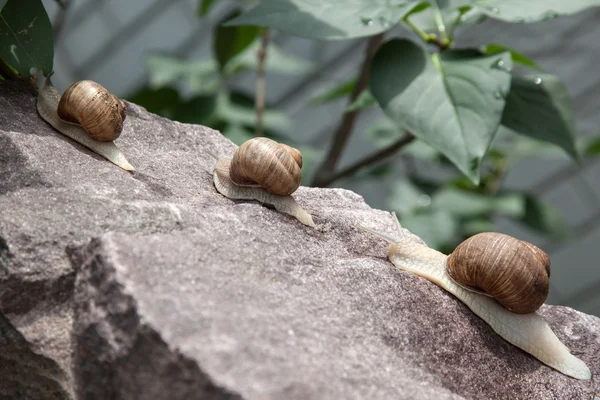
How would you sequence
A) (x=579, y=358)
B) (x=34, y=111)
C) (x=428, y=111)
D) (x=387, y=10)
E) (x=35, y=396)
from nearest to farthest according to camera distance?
1. (x=35, y=396)
2. (x=579, y=358)
3. (x=34, y=111)
4. (x=428, y=111)
5. (x=387, y=10)

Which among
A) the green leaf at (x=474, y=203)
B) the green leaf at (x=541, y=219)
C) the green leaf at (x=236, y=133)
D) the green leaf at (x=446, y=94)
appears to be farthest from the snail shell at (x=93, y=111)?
the green leaf at (x=541, y=219)

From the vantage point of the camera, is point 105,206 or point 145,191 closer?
point 105,206

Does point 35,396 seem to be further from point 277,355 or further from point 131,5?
point 131,5

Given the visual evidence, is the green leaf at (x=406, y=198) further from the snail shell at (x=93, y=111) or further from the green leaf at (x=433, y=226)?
the snail shell at (x=93, y=111)

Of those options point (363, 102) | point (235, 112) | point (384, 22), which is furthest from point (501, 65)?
point (235, 112)

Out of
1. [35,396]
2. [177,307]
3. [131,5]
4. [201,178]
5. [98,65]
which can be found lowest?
[98,65]

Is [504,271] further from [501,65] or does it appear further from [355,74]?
[355,74]

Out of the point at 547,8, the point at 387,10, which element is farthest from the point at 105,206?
the point at 547,8
